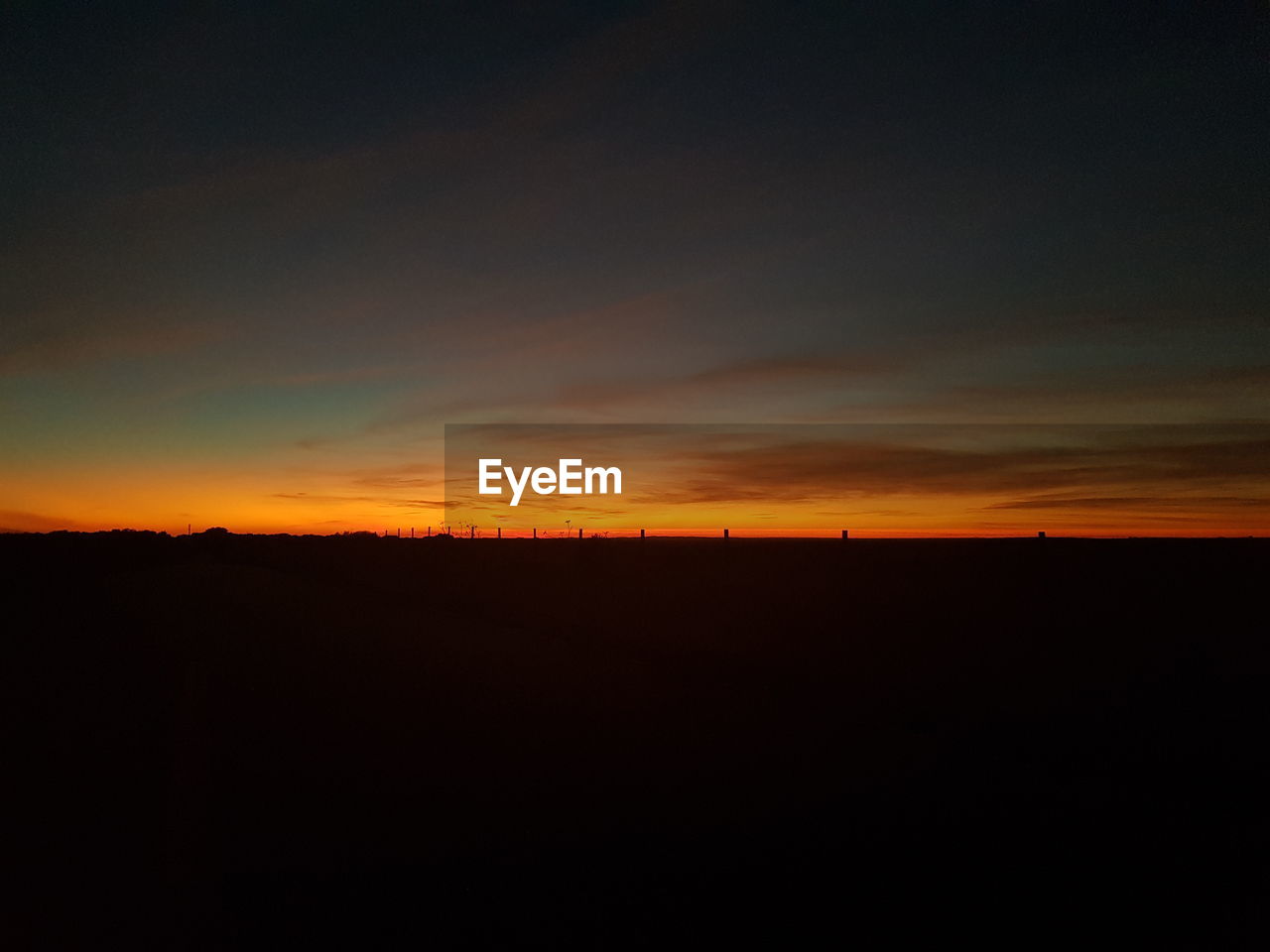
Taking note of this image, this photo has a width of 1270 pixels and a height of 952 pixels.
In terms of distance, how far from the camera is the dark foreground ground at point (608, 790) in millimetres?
7156

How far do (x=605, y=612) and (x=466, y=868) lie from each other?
2500 centimetres

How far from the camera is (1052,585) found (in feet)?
150

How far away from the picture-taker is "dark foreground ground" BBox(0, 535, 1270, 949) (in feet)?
23.5

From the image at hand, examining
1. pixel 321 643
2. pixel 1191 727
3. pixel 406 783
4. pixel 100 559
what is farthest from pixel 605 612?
pixel 100 559

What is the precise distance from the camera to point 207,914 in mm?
7078

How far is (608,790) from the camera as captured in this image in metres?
10.2

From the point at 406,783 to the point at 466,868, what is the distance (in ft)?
8.49

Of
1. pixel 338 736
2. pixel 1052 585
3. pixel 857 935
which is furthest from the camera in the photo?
pixel 1052 585

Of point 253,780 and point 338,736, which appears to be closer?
point 253,780

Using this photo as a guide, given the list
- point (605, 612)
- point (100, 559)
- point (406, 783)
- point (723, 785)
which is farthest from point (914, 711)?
point (100, 559)

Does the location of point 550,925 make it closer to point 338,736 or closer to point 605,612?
point 338,736

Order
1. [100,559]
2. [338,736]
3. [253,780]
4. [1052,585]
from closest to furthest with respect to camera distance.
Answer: [253,780] < [338,736] < [1052,585] < [100,559]

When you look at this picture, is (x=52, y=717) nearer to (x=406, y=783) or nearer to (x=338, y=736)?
(x=338, y=736)

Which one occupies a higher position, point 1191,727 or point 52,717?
point 52,717
